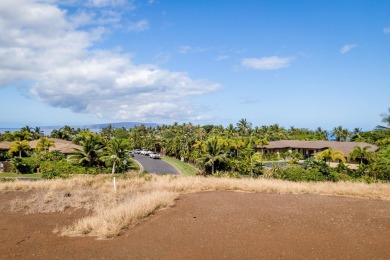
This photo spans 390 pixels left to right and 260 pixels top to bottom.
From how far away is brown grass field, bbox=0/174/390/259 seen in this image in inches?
344

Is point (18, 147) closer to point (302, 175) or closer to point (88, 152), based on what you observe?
point (88, 152)

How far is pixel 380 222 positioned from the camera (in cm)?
1122

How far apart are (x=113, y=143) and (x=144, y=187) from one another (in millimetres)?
22262

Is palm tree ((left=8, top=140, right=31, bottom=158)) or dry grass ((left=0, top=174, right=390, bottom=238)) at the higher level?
palm tree ((left=8, top=140, right=31, bottom=158))

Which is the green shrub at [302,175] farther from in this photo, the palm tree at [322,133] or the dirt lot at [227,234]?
the palm tree at [322,133]

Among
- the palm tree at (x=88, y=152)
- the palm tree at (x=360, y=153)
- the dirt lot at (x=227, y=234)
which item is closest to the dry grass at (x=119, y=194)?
the dirt lot at (x=227, y=234)

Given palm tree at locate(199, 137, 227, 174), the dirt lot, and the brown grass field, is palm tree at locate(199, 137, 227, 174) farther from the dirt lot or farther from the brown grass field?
the dirt lot

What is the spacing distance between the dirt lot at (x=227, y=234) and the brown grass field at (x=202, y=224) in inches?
1.2

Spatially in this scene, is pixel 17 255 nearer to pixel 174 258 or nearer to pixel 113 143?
pixel 174 258

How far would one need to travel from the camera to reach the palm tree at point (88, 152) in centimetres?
3872

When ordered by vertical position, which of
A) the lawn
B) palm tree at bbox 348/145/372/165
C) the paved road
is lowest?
the lawn

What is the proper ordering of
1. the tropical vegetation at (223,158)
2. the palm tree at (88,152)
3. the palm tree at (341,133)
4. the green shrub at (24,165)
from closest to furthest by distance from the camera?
1. the tropical vegetation at (223,158)
2. the palm tree at (88,152)
3. the green shrub at (24,165)
4. the palm tree at (341,133)

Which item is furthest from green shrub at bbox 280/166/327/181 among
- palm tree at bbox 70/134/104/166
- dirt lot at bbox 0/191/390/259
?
palm tree at bbox 70/134/104/166

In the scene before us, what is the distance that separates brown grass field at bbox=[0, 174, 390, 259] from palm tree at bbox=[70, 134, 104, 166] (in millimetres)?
21359
